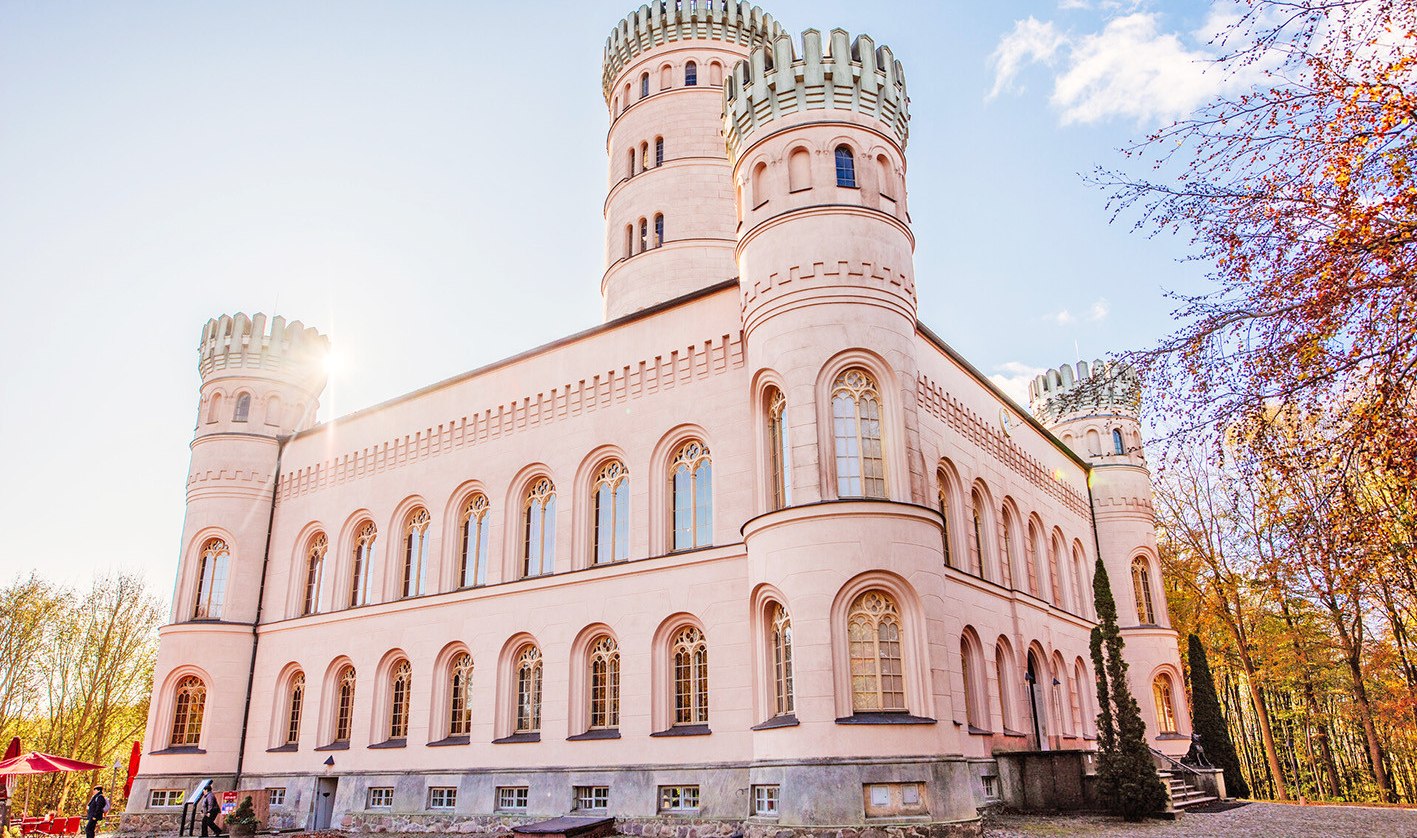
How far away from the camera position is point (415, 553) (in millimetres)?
25828

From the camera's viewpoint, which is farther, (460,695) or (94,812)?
(94,812)

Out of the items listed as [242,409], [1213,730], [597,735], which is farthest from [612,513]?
[1213,730]

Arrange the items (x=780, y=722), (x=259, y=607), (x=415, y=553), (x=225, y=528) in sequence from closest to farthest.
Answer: (x=780, y=722) < (x=415, y=553) < (x=259, y=607) < (x=225, y=528)

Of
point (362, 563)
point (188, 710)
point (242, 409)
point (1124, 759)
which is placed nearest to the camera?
point (1124, 759)

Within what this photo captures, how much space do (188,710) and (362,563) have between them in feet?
22.2

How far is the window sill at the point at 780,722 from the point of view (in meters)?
16.6

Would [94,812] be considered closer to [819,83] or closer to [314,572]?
[314,572]

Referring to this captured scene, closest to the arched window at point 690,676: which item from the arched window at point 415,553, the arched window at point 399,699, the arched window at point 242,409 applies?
the arched window at point 399,699

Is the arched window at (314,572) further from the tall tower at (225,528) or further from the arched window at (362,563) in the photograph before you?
the tall tower at (225,528)

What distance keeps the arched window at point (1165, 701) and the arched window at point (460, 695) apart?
71.2 feet

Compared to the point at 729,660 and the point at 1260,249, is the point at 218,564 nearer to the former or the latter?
the point at 729,660

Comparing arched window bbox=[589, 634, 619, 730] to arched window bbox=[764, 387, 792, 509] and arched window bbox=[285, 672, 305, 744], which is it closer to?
arched window bbox=[764, 387, 792, 509]

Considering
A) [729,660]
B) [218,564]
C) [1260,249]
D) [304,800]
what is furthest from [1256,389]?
[218,564]

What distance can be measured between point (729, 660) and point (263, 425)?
19020 mm
